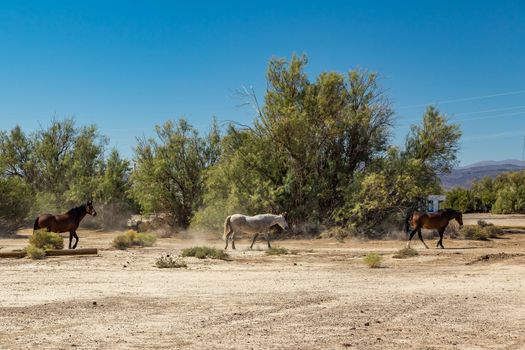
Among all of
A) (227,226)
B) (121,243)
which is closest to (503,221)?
(227,226)

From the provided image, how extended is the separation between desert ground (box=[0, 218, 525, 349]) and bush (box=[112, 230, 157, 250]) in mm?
4856

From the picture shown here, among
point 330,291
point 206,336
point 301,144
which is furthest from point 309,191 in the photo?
point 206,336

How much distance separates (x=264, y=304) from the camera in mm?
12070

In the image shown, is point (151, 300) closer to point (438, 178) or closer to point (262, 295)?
point (262, 295)

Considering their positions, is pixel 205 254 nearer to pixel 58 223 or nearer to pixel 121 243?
pixel 121 243

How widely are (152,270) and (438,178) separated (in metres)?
21.0

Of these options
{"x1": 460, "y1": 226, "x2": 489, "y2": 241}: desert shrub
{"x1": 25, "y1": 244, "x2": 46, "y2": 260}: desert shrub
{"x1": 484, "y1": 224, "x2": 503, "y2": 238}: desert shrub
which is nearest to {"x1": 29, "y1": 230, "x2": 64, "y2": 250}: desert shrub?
{"x1": 25, "y1": 244, "x2": 46, "y2": 260}: desert shrub

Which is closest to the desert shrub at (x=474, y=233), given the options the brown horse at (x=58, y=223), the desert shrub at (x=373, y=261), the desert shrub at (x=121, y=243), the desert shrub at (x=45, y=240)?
the desert shrub at (x=373, y=261)

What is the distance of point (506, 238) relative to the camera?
3259 cm

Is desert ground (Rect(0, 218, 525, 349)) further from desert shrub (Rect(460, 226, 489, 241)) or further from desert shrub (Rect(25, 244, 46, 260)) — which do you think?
desert shrub (Rect(460, 226, 489, 241))

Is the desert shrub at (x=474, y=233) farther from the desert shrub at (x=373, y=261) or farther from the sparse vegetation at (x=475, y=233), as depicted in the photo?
the desert shrub at (x=373, y=261)

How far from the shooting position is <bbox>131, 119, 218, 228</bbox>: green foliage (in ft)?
135

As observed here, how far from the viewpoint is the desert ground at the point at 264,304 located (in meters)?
9.01

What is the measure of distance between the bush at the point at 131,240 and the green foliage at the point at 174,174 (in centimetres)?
1259
